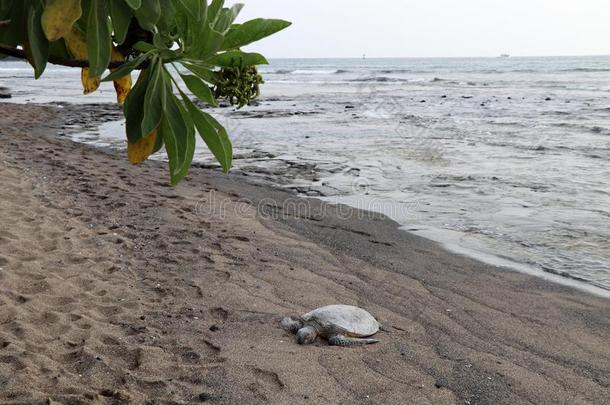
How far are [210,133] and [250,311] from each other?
2.29 meters

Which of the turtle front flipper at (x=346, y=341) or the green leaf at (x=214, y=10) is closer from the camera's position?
the green leaf at (x=214, y=10)

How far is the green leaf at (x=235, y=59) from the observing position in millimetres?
1201

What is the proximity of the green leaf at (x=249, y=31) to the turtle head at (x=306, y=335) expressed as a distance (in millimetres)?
2149

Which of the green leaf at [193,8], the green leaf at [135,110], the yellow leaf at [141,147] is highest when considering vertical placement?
the green leaf at [193,8]

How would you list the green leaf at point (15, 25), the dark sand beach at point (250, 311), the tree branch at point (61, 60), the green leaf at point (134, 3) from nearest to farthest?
the green leaf at point (134, 3) → the green leaf at point (15, 25) → the tree branch at point (61, 60) → the dark sand beach at point (250, 311)

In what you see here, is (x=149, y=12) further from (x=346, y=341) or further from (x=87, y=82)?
(x=346, y=341)

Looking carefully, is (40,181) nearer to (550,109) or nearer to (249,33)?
(249,33)

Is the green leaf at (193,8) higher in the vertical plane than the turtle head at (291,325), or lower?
higher

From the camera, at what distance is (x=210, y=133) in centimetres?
135

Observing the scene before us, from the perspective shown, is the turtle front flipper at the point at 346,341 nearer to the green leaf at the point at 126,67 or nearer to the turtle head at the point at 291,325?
the turtle head at the point at 291,325

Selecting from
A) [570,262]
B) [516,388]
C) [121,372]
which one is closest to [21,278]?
[121,372]

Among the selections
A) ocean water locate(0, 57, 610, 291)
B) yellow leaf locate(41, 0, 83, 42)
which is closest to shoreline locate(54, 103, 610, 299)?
ocean water locate(0, 57, 610, 291)

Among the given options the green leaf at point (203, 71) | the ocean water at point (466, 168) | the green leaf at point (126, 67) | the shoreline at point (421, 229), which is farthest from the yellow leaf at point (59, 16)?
the ocean water at point (466, 168)

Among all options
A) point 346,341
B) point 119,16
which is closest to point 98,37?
point 119,16
